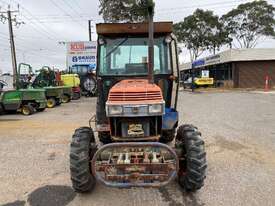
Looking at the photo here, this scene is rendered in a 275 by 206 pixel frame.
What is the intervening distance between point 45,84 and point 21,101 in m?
6.23

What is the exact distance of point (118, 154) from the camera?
475cm

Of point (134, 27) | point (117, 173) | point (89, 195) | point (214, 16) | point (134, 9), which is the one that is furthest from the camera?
point (214, 16)

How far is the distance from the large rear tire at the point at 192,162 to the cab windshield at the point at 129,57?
1311 millimetres

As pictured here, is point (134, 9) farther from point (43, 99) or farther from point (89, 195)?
point (89, 195)

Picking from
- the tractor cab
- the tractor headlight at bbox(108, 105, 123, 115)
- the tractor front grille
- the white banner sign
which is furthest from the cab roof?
the white banner sign

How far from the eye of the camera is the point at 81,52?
34.6 metres

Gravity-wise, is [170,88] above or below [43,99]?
above

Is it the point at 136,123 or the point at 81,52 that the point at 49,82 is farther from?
the point at 136,123

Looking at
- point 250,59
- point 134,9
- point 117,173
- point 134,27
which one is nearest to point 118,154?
point 117,173

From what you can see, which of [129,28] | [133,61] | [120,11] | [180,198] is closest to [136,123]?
[180,198]

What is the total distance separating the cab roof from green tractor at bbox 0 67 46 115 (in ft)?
34.7

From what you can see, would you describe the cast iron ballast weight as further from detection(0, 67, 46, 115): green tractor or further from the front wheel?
detection(0, 67, 46, 115): green tractor

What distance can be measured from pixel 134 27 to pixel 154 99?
1.58 meters

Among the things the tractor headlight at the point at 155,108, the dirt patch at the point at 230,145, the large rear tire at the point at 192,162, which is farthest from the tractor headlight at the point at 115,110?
the dirt patch at the point at 230,145
